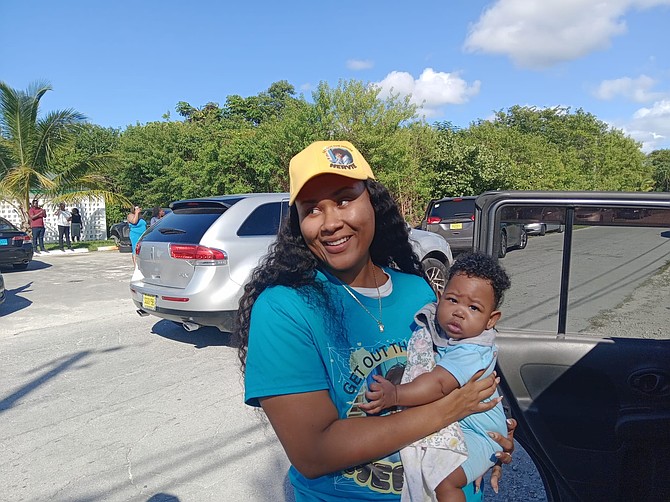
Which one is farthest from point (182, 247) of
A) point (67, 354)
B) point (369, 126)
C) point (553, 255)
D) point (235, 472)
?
point (369, 126)

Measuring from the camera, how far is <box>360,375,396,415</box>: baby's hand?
1.44 m

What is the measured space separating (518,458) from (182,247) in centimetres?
420

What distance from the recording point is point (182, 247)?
6.31m

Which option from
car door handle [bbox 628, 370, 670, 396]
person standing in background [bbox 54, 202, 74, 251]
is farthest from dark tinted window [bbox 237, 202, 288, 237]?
person standing in background [bbox 54, 202, 74, 251]

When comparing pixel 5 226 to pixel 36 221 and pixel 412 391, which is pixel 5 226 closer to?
pixel 36 221

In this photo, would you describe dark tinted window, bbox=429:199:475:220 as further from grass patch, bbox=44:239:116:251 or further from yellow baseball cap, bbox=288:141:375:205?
grass patch, bbox=44:239:116:251

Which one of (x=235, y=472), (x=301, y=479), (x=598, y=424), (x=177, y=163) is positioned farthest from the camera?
(x=177, y=163)

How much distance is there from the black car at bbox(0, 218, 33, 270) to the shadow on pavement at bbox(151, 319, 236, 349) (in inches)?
315

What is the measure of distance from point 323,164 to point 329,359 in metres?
0.52

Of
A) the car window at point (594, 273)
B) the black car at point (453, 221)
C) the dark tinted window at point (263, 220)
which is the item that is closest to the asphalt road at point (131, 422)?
the car window at point (594, 273)

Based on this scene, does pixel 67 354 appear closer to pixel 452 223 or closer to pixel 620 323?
pixel 620 323

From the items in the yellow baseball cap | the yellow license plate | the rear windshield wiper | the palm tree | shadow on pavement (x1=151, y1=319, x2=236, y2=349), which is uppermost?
the palm tree

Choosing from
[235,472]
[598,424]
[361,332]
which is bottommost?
[235,472]

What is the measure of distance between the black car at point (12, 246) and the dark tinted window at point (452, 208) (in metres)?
10.3
